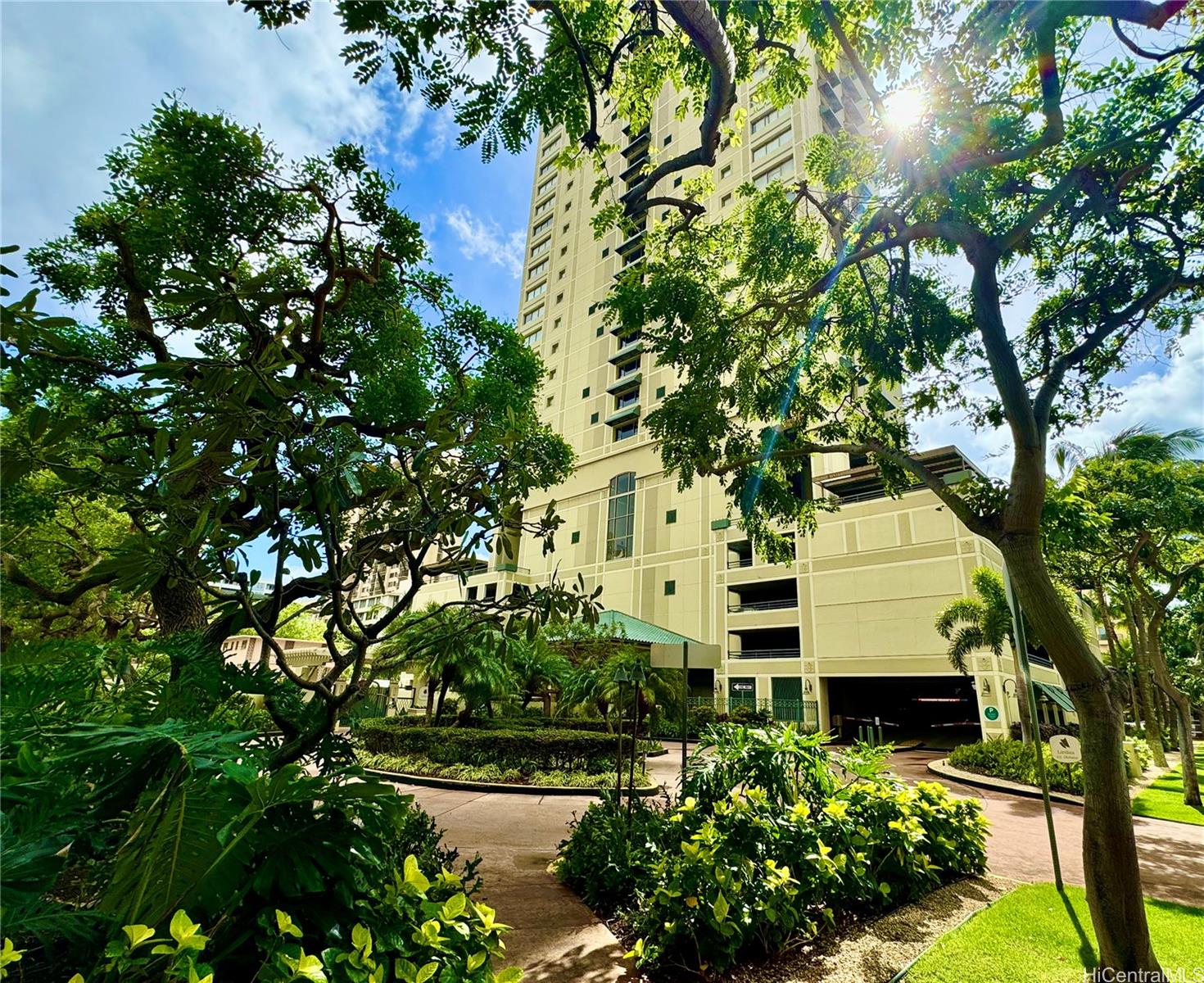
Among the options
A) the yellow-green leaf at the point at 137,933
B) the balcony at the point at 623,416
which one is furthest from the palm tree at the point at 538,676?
the balcony at the point at 623,416

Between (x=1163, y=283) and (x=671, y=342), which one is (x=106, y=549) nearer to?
(x=671, y=342)

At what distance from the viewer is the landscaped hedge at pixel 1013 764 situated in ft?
39.4

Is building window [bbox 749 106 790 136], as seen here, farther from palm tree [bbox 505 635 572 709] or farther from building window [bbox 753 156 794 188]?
palm tree [bbox 505 635 572 709]

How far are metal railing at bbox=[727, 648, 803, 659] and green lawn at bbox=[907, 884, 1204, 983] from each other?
67.4ft

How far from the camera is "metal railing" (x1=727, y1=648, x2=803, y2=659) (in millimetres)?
25250

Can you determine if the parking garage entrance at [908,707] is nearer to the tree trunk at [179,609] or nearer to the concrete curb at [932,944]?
the concrete curb at [932,944]

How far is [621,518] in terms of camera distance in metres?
33.6

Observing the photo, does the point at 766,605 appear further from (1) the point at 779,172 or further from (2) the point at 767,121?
(2) the point at 767,121

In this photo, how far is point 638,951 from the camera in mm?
3699

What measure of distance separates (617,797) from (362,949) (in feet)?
17.3

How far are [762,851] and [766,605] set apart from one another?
24.1m

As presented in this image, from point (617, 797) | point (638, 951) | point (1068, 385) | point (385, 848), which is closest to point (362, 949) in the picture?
point (385, 848)

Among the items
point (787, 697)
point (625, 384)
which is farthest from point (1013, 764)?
point (625, 384)

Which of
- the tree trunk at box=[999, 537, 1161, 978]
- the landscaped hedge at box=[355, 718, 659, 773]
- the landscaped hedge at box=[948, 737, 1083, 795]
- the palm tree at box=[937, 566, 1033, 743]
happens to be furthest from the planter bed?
the palm tree at box=[937, 566, 1033, 743]
